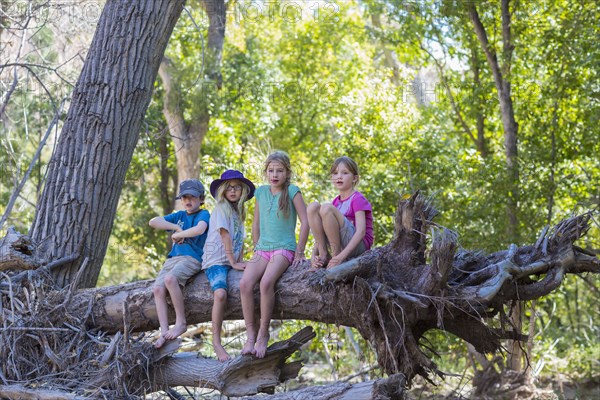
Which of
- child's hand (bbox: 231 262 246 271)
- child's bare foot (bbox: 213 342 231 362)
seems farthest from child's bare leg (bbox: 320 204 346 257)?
child's bare foot (bbox: 213 342 231 362)

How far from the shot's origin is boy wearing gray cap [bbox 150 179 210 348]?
6109mm

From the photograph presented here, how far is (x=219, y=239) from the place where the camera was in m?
6.12

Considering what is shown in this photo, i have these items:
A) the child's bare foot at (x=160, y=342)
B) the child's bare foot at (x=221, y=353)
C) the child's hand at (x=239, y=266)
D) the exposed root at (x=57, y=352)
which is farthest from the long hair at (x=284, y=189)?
the exposed root at (x=57, y=352)

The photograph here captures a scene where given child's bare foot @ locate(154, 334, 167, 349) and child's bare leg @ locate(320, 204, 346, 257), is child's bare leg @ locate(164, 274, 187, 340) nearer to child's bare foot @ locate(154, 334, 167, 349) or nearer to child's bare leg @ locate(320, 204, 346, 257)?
child's bare foot @ locate(154, 334, 167, 349)

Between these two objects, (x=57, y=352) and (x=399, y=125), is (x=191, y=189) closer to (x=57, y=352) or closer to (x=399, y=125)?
(x=57, y=352)

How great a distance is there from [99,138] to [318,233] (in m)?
2.67

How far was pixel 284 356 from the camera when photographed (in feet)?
19.7

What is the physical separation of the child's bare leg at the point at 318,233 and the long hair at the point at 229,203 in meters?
0.80

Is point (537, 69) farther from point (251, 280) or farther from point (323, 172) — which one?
point (251, 280)

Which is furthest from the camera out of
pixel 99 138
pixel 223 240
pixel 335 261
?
pixel 99 138

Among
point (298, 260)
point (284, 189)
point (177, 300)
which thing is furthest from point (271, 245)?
point (177, 300)

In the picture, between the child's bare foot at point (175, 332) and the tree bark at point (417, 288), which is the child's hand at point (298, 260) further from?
the child's bare foot at point (175, 332)

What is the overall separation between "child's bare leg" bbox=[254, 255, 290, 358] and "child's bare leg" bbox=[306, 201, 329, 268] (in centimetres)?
28

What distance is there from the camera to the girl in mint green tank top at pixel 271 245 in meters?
5.79
